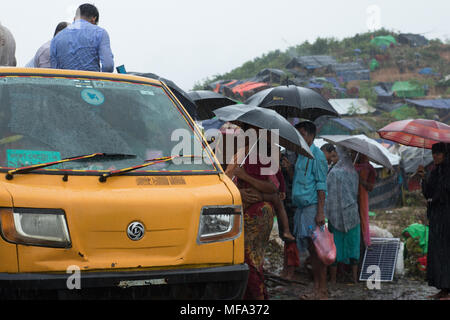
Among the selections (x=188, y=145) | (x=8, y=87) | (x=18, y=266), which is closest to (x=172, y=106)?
(x=188, y=145)

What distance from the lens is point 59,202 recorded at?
126 inches

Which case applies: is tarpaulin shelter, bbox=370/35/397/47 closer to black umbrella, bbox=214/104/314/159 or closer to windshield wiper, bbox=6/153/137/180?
black umbrella, bbox=214/104/314/159

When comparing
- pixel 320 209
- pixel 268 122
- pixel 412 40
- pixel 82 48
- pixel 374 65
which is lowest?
pixel 320 209

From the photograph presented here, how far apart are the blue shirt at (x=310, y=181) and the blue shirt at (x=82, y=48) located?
8.11 ft

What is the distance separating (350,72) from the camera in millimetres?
42812

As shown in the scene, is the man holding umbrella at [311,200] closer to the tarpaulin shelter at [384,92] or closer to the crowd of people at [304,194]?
the crowd of people at [304,194]

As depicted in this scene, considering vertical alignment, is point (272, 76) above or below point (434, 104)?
above

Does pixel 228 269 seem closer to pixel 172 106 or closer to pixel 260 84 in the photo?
pixel 172 106

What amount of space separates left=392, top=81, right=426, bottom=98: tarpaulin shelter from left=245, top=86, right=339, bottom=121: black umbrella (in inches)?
1276

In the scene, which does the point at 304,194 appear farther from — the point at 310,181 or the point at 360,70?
the point at 360,70

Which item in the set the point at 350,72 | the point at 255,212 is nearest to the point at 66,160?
the point at 255,212

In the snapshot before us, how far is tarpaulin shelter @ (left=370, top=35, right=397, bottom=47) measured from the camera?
2053 inches

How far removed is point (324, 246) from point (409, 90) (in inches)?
1385

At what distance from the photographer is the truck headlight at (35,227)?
310cm
